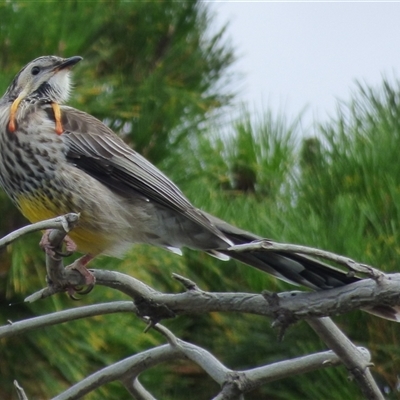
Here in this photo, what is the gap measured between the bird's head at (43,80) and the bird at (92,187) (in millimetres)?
29

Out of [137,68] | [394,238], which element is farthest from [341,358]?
[137,68]

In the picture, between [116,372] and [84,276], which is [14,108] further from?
[116,372]

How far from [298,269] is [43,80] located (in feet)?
4.05

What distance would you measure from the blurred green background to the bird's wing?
0.37 metres

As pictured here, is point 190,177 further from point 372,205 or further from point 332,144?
point 372,205

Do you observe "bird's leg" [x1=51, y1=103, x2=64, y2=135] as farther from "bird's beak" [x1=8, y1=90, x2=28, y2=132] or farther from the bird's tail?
the bird's tail

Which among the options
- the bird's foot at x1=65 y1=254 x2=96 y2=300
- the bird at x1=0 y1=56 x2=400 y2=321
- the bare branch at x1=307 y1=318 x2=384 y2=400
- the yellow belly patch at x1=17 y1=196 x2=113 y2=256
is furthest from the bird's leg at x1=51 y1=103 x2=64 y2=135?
the bare branch at x1=307 y1=318 x2=384 y2=400

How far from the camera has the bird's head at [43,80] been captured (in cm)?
300

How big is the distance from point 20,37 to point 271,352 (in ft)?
4.78

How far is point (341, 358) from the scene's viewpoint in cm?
168

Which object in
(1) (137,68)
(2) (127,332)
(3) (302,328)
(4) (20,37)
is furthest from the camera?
(1) (137,68)

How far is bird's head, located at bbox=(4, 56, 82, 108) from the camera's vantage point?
3.00 meters

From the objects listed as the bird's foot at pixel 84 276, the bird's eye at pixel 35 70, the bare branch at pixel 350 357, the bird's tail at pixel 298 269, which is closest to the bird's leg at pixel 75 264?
the bird's foot at pixel 84 276

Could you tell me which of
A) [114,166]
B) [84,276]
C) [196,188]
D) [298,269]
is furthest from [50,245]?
[196,188]
